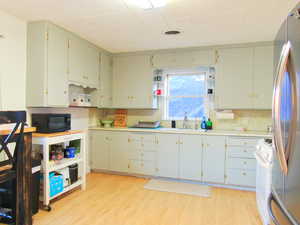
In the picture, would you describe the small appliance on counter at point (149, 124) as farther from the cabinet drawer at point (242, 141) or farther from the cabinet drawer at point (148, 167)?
the cabinet drawer at point (242, 141)

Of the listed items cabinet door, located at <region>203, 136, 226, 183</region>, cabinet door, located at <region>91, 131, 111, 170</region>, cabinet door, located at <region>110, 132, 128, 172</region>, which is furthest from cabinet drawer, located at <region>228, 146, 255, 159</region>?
cabinet door, located at <region>91, 131, 111, 170</region>

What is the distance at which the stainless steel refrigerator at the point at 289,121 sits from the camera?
90cm

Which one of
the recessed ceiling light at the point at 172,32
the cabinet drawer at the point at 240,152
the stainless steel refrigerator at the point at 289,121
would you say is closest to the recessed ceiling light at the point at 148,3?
the recessed ceiling light at the point at 172,32

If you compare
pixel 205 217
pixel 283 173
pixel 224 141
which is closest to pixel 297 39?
pixel 283 173

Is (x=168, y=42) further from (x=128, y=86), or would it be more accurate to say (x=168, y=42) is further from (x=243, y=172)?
(x=243, y=172)

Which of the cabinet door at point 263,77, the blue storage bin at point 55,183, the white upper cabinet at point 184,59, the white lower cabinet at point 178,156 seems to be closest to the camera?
the blue storage bin at point 55,183

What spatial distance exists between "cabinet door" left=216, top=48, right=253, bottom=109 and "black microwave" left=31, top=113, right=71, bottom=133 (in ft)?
8.10

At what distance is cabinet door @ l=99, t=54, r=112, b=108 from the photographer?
3.81 metres

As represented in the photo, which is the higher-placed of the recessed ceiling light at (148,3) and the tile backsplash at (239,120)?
the recessed ceiling light at (148,3)

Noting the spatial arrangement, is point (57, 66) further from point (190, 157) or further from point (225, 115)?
point (225, 115)

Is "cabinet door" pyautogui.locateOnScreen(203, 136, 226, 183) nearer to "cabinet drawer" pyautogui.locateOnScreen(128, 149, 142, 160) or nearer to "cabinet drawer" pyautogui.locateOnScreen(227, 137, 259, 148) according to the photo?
"cabinet drawer" pyautogui.locateOnScreen(227, 137, 259, 148)

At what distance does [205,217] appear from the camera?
2.37m

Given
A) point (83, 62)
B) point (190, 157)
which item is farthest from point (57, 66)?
point (190, 157)

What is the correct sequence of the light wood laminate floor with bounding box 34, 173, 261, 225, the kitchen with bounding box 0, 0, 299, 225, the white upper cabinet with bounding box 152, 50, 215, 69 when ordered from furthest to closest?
the white upper cabinet with bounding box 152, 50, 215, 69 → the kitchen with bounding box 0, 0, 299, 225 → the light wood laminate floor with bounding box 34, 173, 261, 225
